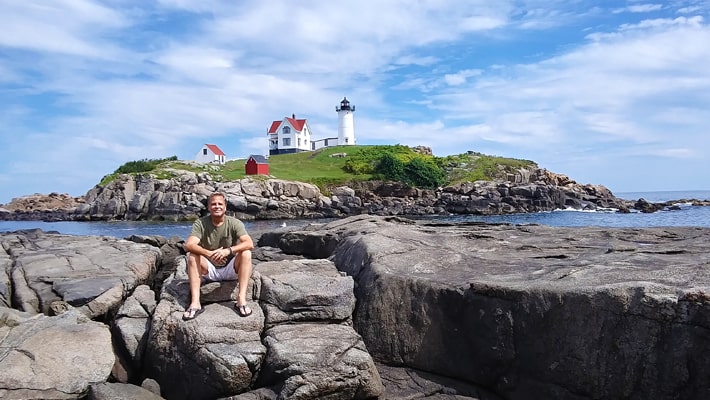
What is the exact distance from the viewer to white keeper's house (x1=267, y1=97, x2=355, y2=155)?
124 meters

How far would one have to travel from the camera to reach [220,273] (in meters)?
11.1

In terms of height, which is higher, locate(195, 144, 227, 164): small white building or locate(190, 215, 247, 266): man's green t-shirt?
locate(195, 144, 227, 164): small white building

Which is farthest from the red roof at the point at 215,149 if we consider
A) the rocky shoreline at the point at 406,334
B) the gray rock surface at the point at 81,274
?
the rocky shoreline at the point at 406,334

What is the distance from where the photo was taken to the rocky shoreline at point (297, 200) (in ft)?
238

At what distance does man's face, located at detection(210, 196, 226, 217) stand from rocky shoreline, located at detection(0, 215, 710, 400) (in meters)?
1.51

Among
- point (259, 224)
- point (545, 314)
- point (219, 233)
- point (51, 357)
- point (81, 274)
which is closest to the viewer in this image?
point (545, 314)

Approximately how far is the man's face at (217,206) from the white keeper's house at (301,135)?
11347 cm

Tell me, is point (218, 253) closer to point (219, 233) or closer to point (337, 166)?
point (219, 233)

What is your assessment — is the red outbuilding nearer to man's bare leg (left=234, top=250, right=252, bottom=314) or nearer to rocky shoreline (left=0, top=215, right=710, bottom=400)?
rocky shoreline (left=0, top=215, right=710, bottom=400)

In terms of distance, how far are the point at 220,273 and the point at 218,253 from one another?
63 cm

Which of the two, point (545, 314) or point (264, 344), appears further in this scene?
point (264, 344)

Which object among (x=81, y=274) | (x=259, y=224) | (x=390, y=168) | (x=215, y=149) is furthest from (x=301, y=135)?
(x=81, y=274)

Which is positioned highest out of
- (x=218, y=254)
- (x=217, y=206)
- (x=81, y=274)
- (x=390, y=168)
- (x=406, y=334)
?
(x=390, y=168)

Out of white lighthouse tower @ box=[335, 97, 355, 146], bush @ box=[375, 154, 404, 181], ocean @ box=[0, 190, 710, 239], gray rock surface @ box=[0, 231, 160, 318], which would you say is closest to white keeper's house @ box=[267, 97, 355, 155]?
white lighthouse tower @ box=[335, 97, 355, 146]
